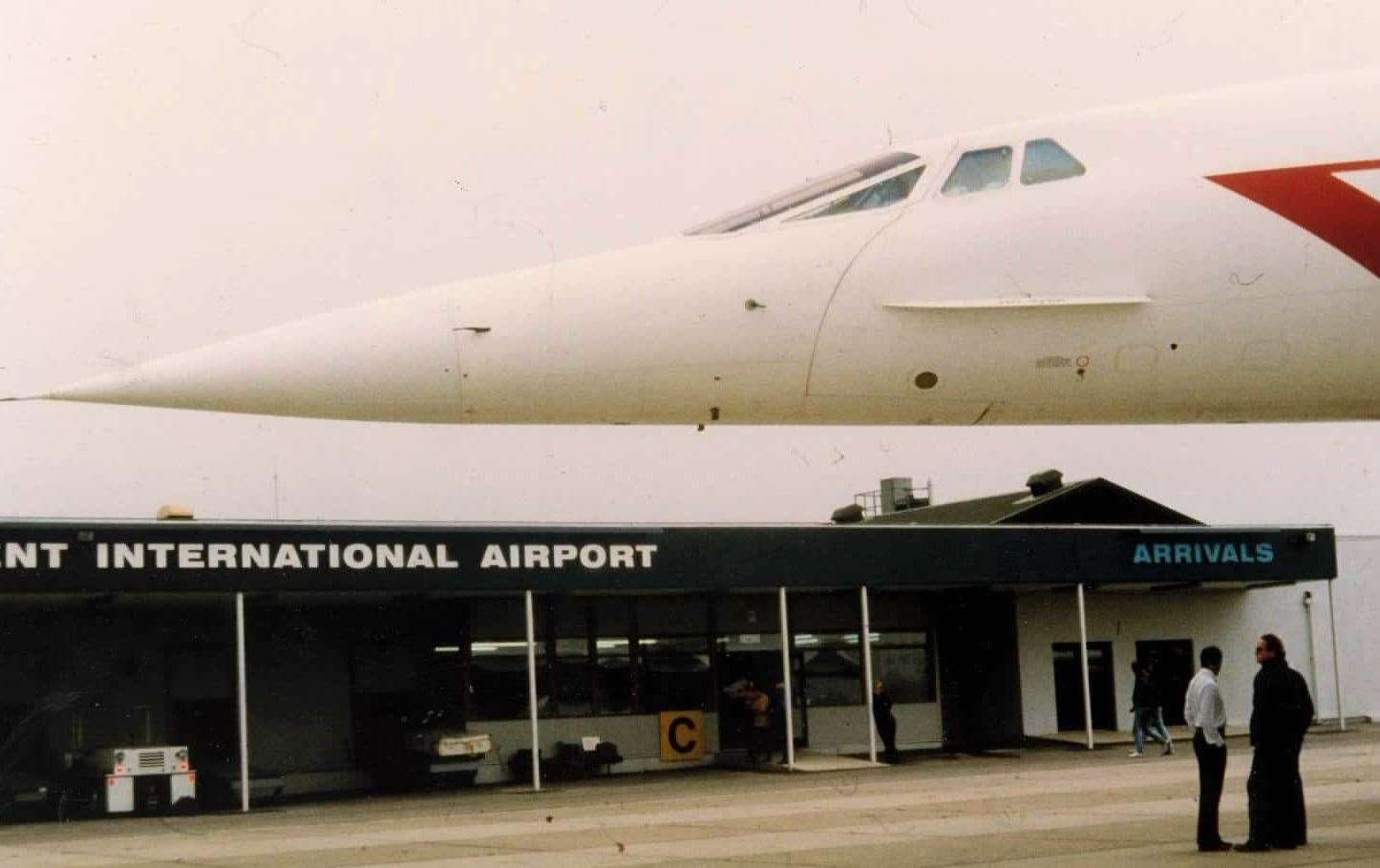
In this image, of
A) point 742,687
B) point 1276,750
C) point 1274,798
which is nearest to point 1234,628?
point 742,687

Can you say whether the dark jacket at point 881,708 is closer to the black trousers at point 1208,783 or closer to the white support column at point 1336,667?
the white support column at point 1336,667

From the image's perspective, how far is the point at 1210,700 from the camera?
12.1 m

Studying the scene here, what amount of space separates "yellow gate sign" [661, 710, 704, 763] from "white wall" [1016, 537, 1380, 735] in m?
6.05

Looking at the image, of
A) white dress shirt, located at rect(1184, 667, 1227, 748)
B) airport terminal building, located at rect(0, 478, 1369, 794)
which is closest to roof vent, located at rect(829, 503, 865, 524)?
airport terminal building, located at rect(0, 478, 1369, 794)

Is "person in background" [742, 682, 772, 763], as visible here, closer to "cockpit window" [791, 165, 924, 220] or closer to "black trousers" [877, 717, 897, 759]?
"black trousers" [877, 717, 897, 759]

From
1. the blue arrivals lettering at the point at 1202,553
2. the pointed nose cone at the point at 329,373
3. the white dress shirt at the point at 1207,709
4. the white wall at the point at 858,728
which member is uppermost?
the pointed nose cone at the point at 329,373

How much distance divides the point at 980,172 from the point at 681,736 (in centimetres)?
2193

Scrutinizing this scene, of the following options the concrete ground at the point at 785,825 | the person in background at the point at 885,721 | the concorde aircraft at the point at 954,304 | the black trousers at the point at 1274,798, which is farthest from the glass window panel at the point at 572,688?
the concorde aircraft at the point at 954,304

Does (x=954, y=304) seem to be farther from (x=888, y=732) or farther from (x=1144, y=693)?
(x=888, y=732)

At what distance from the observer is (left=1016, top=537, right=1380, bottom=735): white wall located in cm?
3108

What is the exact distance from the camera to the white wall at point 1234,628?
31078 mm

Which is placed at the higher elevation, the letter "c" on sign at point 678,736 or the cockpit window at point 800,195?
the cockpit window at point 800,195

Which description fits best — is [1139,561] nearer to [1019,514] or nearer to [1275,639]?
[1019,514]

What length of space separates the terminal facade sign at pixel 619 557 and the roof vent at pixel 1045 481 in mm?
4378
